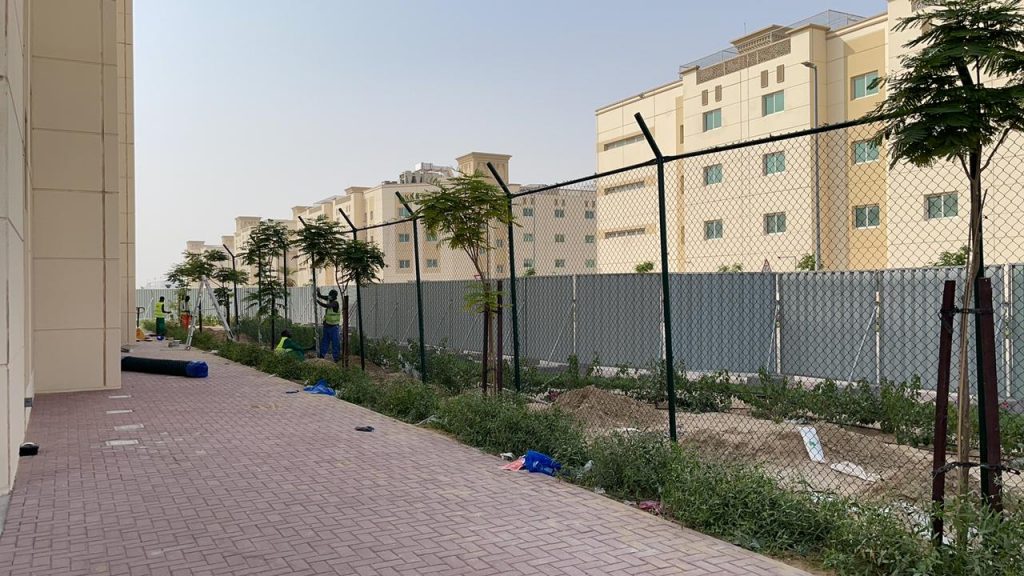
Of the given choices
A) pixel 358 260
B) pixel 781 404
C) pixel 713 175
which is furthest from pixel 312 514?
pixel 713 175

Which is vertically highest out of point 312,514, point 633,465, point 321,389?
point 633,465

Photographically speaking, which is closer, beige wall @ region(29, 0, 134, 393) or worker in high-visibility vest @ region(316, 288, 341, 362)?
beige wall @ region(29, 0, 134, 393)

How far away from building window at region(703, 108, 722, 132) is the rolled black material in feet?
128

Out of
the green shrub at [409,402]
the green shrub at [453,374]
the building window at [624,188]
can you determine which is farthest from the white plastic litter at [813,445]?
the building window at [624,188]

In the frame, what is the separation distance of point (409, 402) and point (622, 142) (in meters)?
51.6

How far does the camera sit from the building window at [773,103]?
44938 millimetres

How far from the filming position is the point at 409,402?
35.7ft

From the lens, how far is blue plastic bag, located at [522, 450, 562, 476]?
24.4 ft

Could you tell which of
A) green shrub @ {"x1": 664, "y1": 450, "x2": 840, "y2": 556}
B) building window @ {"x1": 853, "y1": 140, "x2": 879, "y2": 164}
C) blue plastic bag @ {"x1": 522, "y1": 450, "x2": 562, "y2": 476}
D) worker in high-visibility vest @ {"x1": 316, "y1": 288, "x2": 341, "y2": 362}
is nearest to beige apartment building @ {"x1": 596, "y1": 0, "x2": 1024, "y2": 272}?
building window @ {"x1": 853, "y1": 140, "x2": 879, "y2": 164}

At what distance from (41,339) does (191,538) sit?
9.92 m

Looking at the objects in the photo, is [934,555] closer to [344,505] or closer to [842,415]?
[344,505]

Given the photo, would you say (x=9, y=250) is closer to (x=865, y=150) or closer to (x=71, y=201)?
(x=71, y=201)

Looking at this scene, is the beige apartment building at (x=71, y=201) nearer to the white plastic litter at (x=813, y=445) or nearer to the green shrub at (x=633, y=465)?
the green shrub at (x=633, y=465)

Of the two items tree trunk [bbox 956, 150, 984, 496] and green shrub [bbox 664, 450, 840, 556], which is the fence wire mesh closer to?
green shrub [bbox 664, 450, 840, 556]
